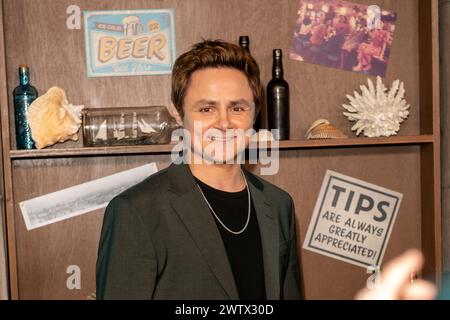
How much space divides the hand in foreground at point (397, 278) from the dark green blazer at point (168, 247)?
78 cm

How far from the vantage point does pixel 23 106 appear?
7.11 ft

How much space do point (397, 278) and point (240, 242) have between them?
98cm

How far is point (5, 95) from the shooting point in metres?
2.05

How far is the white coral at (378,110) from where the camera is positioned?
2248mm

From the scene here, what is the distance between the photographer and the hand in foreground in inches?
92.0

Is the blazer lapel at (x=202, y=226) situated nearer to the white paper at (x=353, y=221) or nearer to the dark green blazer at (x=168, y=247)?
the dark green blazer at (x=168, y=247)

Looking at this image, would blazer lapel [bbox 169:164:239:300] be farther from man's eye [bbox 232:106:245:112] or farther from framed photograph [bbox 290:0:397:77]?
framed photograph [bbox 290:0:397:77]

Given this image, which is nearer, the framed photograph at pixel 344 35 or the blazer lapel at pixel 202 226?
the blazer lapel at pixel 202 226

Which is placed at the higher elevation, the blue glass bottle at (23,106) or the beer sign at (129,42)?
the beer sign at (129,42)

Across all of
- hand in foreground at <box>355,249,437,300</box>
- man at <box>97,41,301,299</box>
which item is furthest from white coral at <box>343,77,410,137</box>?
man at <box>97,41,301,299</box>

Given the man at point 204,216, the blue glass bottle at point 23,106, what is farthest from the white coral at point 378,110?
the blue glass bottle at point 23,106

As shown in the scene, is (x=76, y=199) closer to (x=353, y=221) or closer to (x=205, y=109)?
(x=205, y=109)

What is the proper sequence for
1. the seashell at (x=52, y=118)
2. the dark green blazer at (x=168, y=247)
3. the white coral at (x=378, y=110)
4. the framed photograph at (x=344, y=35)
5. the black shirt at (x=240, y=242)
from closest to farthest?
the dark green blazer at (x=168, y=247) < the black shirt at (x=240, y=242) < the seashell at (x=52, y=118) < the white coral at (x=378, y=110) < the framed photograph at (x=344, y=35)
